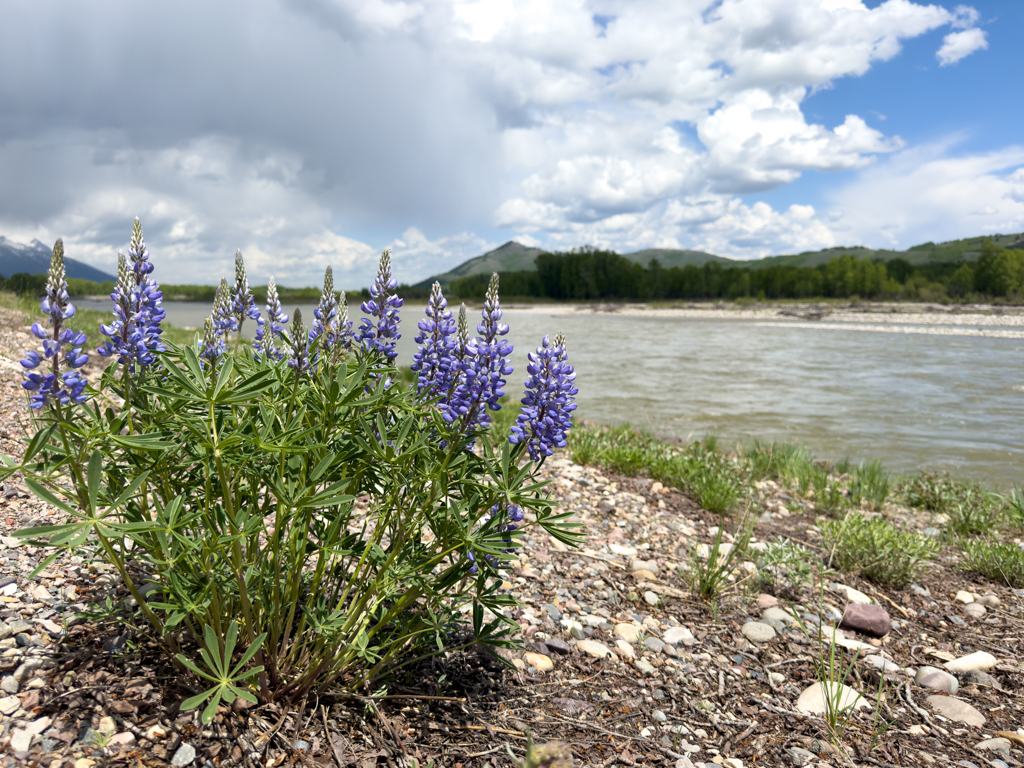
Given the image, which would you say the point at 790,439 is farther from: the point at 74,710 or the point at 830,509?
the point at 74,710

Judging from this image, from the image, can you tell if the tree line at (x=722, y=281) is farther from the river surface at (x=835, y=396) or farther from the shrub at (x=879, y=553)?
the shrub at (x=879, y=553)

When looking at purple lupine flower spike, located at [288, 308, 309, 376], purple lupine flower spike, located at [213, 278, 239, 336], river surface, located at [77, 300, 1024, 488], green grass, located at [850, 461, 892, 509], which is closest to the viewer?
purple lupine flower spike, located at [288, 308, 309, 376]

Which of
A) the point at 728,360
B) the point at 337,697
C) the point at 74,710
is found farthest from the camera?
the point at 728,360

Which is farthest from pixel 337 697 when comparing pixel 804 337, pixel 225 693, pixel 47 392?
pixel 804 337

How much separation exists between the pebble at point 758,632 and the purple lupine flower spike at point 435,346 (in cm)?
311

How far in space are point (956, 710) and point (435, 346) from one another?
3966mm

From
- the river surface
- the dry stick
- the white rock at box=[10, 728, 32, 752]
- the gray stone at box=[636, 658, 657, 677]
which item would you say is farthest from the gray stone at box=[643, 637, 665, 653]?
the river surface

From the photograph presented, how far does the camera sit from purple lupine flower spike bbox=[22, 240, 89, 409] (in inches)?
87.4

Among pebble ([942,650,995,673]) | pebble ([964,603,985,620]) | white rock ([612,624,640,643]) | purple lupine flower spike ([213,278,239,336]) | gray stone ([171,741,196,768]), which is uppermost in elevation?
purple lupine flower spike ([213,278,239,336])

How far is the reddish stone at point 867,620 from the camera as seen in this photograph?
178 inches

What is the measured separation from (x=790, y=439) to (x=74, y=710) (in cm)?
1263

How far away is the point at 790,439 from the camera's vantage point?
40.6 ft

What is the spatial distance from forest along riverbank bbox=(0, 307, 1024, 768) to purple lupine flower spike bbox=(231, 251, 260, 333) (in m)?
1.60

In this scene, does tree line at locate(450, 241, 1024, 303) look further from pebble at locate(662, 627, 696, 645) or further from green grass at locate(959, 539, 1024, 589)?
pebble at locate(662, 627, 696, 645)
